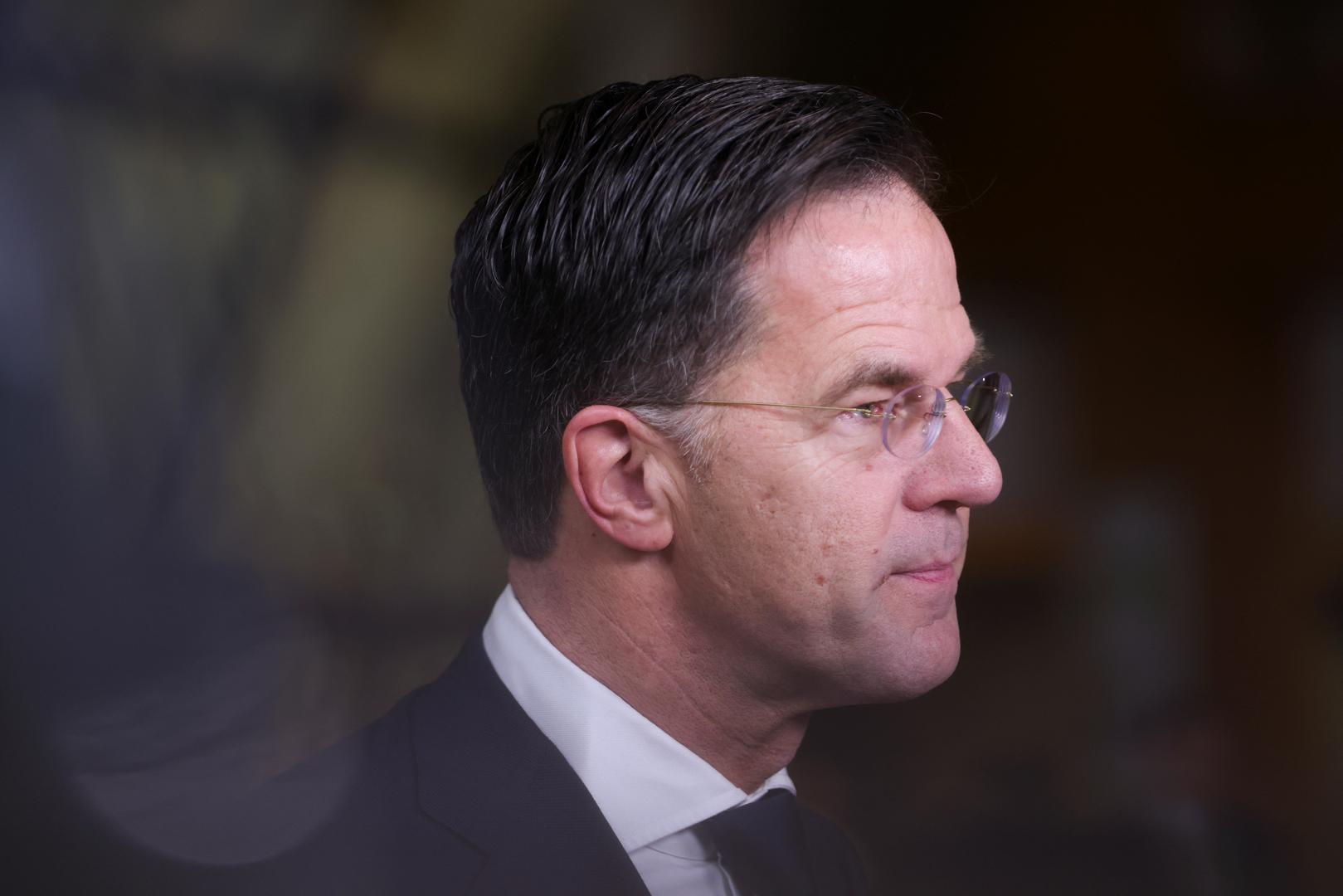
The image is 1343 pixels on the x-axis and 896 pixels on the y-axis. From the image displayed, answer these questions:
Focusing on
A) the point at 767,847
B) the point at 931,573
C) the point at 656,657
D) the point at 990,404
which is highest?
the point at 990,404

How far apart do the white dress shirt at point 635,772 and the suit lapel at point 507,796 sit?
24 millimetres

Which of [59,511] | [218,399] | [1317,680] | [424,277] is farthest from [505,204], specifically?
[1317,680]

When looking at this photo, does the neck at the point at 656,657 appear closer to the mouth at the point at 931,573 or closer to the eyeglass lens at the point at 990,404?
the mouth at the point at 931,573

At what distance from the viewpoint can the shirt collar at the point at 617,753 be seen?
84cm

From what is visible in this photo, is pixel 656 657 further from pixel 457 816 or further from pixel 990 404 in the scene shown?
pixel 990 404

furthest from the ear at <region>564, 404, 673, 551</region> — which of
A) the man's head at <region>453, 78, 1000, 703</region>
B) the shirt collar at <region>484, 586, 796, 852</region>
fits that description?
the shirt collar at <region>484, 586, 796, 852</region>

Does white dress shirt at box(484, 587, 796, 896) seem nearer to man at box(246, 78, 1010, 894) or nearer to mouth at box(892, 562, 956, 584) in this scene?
man at box(246, 78, 1010, 894)

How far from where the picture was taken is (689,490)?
2.69 feet

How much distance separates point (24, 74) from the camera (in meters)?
0.82

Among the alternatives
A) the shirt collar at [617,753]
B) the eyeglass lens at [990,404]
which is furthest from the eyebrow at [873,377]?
the shirt collar at [617,753]

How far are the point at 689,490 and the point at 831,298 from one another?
18cm

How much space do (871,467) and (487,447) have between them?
34 cm

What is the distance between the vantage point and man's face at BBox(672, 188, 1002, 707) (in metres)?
0.80

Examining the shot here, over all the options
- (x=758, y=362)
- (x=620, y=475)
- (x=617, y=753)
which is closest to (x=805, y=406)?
(x=758, y=362)
